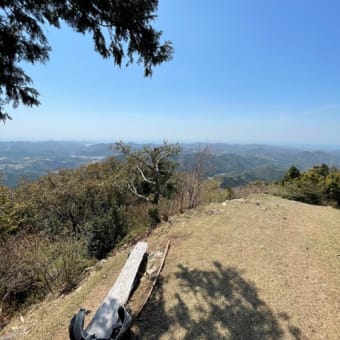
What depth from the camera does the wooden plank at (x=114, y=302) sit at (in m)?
2.75

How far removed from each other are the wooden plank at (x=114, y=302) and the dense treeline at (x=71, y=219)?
144cm

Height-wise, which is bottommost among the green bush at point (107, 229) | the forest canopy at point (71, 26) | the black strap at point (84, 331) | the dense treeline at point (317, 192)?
the green bush at point (107, 229)

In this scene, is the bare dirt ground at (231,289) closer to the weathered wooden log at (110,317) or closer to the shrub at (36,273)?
the weathered wooden log at (110,317)

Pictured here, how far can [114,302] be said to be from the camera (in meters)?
3.26

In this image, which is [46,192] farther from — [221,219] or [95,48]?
[95,48]

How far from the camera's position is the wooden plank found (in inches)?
108

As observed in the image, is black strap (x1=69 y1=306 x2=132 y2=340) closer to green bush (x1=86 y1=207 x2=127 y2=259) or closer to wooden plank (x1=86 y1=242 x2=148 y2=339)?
wooden plank (x1=86 y1=242 x2=148 y2=339)

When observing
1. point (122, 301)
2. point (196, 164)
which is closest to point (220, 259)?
point (122, 301)

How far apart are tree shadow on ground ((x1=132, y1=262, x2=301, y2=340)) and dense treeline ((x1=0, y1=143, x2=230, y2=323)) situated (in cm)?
235

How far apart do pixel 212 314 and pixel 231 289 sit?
583 millimetres

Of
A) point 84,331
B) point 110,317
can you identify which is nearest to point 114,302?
point 110,317

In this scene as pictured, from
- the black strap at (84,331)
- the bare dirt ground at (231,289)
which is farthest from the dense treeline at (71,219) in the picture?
the black strap at (84,331)

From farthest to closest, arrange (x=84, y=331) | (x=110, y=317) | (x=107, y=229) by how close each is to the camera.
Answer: (x=107, y=229)
(x=110, y=317)
(x=84, y=331)

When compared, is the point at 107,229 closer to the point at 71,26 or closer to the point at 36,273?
the point at 36,273
